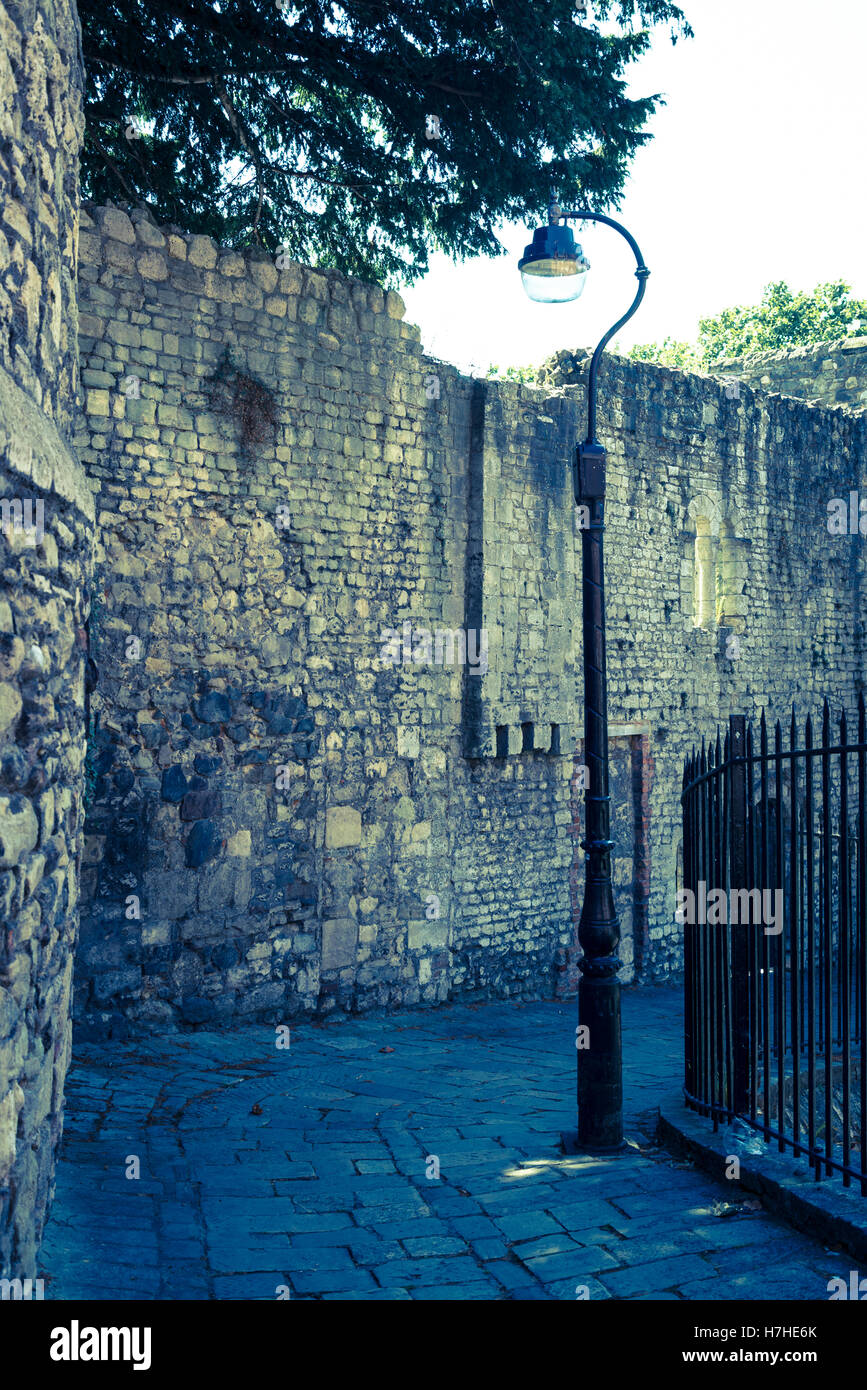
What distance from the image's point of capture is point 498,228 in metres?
11.1

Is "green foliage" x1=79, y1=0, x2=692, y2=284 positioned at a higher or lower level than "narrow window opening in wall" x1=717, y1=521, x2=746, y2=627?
higher

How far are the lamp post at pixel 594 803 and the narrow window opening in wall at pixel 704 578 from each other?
7.69 metres

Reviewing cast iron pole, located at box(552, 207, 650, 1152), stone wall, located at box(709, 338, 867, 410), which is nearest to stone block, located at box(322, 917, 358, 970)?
cast iron pole, located at box(552, 207, 650, 1152)

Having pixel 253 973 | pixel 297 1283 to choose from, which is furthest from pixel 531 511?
pixel 297 1283

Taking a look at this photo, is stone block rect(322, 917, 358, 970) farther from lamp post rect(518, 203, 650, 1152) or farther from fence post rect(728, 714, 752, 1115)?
fence post rect(728, 714, 752, 1115)

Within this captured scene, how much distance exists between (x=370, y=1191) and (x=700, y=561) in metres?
10.4

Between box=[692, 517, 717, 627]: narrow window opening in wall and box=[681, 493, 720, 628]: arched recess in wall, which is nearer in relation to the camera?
box=[681, 493, 720, 628]: arched recess in wall

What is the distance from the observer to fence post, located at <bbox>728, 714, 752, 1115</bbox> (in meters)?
5.21

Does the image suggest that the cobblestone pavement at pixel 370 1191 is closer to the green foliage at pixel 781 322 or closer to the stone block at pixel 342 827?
the stone block at pixel 342 827

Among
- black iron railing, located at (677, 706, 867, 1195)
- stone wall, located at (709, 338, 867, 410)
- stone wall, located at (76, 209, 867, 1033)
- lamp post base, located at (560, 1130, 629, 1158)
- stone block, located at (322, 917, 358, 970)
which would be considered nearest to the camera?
black iron railing, located at (677, 706, 867, 1195)

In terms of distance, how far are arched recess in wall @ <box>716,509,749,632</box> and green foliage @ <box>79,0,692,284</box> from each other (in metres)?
4.58

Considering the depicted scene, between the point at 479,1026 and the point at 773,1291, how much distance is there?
224 inches

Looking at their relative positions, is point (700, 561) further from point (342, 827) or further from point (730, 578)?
point (342, 827)
